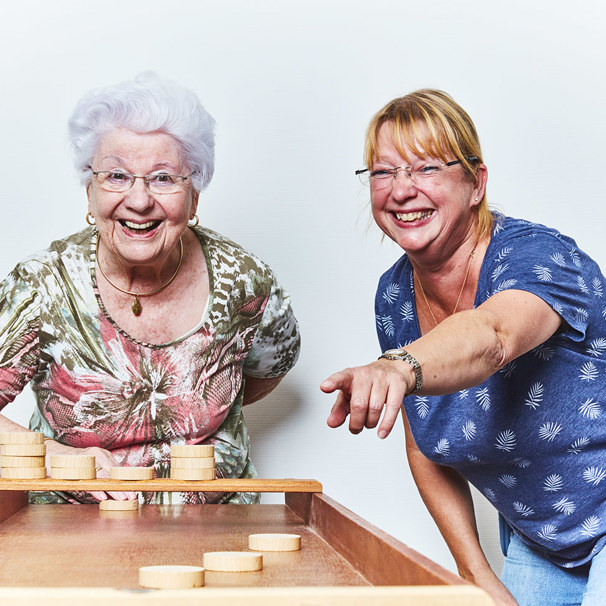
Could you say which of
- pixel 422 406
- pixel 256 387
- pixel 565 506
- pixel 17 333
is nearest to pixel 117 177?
pixel 17 333

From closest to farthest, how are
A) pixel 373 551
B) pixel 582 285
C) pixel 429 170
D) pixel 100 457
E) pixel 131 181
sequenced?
1. pixel 373 551
2. pixel 582 285
3. pixel 429 170
4. pixel 100 457
5. pixel 131 181

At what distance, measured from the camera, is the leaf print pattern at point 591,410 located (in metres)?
1.87

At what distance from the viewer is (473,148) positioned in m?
2.00

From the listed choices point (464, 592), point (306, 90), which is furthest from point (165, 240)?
point (464, 592)

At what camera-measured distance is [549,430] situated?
1.89 meters

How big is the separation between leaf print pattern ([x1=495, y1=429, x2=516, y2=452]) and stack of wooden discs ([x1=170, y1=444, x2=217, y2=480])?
63 cm

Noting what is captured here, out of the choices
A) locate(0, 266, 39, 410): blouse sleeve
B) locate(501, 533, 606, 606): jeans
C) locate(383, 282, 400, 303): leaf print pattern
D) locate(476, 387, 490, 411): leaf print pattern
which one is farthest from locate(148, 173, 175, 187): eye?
locate(501, 533, 606, 606): jeans

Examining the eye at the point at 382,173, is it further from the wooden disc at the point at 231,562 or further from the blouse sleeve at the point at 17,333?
the wooden disc at the point at 231,562

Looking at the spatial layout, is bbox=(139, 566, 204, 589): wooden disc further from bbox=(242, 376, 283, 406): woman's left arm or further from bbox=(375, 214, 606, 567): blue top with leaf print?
bbox=(242, 376, 283, 406): woman's left arm

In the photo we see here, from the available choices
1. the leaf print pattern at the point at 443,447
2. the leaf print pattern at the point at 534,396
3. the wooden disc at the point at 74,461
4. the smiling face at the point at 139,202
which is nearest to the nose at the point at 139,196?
the smiling face at the point at 139,202

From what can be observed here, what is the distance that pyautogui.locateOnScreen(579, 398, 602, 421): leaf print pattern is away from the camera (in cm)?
187

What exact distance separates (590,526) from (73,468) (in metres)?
1.13

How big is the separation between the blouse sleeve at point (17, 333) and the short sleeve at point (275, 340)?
587mm

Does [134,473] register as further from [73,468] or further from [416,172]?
[416,172]
